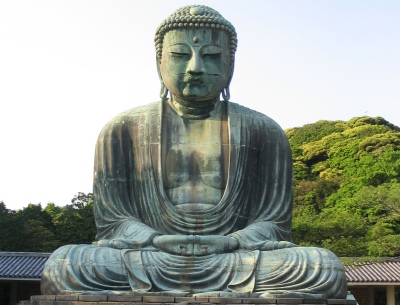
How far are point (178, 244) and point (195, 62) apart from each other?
2384 millimetres

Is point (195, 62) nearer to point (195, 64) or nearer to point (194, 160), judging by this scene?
point (195, 64)

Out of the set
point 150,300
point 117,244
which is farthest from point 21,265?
point 150,300

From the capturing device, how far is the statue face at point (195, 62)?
9117mm

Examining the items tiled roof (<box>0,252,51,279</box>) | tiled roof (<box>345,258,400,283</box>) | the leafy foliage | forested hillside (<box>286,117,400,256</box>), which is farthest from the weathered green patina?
forested hillside (<box>286,117,400,256</box>)

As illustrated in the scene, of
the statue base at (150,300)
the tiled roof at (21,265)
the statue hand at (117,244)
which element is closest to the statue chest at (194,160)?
the statue hand at (117,244)

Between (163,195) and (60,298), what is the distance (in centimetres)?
197

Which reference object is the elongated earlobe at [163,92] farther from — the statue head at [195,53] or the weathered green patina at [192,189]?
the statue head at [195,53]

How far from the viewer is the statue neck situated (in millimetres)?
9375

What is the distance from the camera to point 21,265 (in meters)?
21.4

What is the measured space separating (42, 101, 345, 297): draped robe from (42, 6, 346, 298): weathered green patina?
0.04 feet

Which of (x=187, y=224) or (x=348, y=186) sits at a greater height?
(x=348, y=186)

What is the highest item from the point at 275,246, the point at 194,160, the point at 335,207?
the point at 194,160

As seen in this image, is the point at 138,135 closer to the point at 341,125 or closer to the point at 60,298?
the point at 60,298

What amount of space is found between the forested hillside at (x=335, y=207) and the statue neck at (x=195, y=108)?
1832cm
